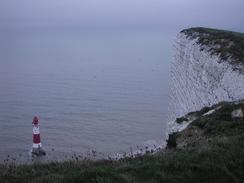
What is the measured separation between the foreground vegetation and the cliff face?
19.9 feet

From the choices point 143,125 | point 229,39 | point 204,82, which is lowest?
point 143,125

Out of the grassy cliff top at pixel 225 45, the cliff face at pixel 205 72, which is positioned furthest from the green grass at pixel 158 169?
the grassy cliff top at pixel 225 45

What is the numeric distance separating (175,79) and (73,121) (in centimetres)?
877

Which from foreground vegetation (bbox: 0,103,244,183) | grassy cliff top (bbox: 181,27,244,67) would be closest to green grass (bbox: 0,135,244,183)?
foreground vegetation (bbox: 0,103,244,183)

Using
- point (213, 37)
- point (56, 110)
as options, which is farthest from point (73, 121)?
point (213, 37)

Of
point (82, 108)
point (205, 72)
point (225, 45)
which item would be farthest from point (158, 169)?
point (82, 108)

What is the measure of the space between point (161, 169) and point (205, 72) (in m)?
15.9

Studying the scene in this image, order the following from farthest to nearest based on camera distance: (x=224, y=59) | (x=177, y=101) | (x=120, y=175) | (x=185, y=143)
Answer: (x=177, y=101), (x=224, y=59), (x=185, y=143), (x=120, y=175)

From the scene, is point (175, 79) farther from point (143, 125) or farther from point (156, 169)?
point (156, 169)

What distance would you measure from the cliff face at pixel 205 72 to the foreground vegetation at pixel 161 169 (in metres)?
6.07

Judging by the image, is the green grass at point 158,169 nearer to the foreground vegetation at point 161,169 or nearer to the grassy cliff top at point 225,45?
the foreground vegetation at point 161,169

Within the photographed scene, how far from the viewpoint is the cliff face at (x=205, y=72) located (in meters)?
18.4

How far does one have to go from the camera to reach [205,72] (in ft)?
73.5

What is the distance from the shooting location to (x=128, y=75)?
6588 centimetres
